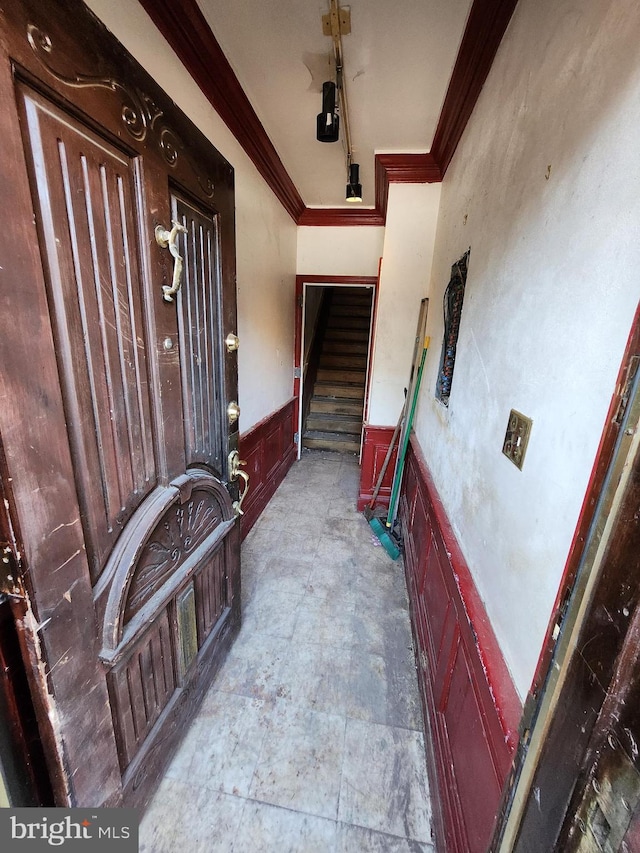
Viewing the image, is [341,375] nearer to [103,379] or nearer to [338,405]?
[338,405]

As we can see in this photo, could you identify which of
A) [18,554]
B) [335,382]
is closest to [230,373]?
[18,554]

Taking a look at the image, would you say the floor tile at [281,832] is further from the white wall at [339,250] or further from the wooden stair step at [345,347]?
the wooden stair step at [345,347]

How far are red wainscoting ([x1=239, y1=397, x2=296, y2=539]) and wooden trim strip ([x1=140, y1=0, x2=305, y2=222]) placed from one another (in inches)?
74.2

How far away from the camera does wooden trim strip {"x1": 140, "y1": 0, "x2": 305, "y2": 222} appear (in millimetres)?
1228

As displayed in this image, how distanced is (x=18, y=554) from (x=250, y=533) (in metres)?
2.15

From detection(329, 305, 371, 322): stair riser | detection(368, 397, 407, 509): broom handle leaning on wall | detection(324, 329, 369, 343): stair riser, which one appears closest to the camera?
detection(368, 397, 407, 509): broom handle leaning on wall

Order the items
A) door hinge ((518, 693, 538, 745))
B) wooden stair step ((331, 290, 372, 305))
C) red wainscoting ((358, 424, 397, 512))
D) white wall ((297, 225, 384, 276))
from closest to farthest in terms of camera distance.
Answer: door hinge ((518, 693, 538, 745)) → red wainscoting ((358, 424, 397, 512)) → white wall ((297, 225, 384, 276)) → wooden stair step ((331, 290, 372, 305))

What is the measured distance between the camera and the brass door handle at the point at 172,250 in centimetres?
89

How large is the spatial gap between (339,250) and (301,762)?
387cm

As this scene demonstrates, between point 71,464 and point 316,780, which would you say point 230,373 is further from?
point 316,780

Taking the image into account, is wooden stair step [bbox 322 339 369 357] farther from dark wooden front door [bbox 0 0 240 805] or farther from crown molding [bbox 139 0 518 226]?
dark wooden front door [bbox 0 0 240 805]

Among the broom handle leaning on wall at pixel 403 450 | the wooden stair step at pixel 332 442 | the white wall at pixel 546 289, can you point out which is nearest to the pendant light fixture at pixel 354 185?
the white wall at pixel 546 289

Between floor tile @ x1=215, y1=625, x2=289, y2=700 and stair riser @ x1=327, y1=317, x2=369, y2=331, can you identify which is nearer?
floor tile @ x1=215, y1=625, x2=289, y2=700
